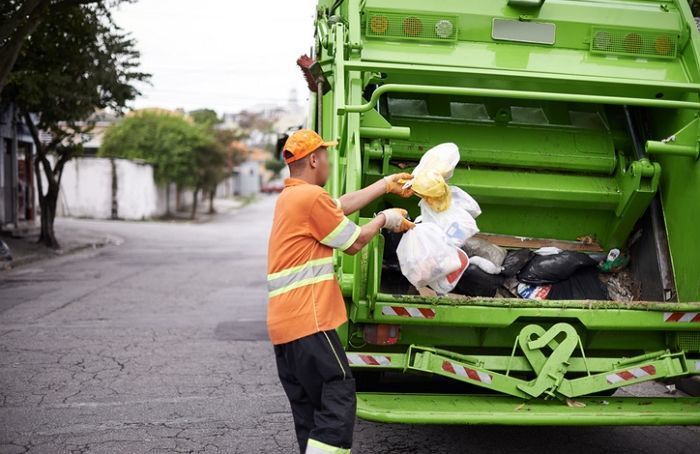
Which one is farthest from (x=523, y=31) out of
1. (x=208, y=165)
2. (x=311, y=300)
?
(x=208, y=165)

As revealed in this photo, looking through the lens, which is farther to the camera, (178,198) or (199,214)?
(178,198)

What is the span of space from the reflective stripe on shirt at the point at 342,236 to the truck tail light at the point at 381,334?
745 mm

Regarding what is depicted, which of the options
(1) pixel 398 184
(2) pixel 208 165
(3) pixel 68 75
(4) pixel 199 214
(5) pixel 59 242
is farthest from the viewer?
(4) pixel 199 214

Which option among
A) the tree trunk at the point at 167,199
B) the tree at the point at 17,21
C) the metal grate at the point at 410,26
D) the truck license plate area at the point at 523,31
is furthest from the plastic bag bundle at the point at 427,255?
the tree trunk at the point at 167,199

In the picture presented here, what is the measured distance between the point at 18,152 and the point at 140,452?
1898cm

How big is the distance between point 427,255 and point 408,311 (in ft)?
1.14

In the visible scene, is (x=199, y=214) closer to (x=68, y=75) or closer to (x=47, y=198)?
(x=47, y=198)

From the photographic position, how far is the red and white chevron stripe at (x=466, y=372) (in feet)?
12.8

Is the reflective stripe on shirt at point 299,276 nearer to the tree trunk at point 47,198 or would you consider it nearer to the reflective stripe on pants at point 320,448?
the reflective stripe on pants at point 320,448

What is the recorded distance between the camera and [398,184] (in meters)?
3.85

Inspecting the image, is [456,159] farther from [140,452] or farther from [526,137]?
[140,452]

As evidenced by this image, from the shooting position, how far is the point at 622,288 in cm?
487

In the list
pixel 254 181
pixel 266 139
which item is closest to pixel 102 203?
pixel 254 181

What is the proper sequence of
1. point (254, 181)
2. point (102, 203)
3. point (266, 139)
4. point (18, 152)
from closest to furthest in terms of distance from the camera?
point (18, 152), point (102, 203), point (254, 181), point (266, 139)
